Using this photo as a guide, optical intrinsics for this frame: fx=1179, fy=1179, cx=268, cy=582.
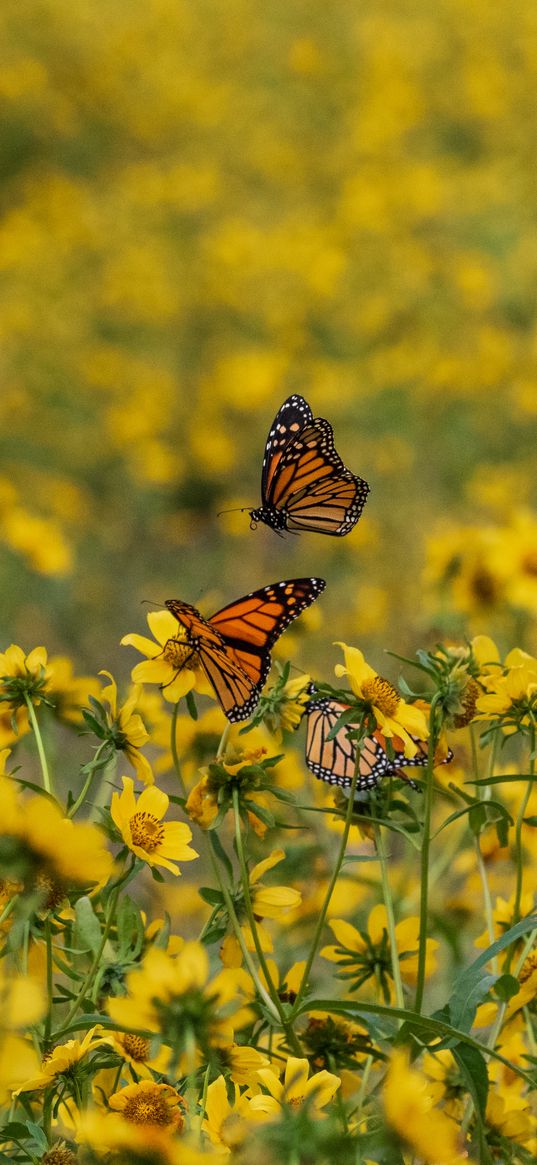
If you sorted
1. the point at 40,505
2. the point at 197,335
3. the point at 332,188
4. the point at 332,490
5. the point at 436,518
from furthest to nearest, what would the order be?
1. the point at 332,188
2. the point at 197,335
3. the point at 40,505
4. the point at 436,518
5. the point at 332,490

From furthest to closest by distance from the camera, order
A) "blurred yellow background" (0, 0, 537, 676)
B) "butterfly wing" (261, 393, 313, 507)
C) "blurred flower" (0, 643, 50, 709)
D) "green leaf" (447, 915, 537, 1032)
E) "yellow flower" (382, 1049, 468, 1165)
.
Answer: "blurred yellow background" (0, 0, 537, 676)
"butterfly wing" (261, 393, 313, 507)
"blurred flower" (0, 643, 50, 709)
"green leaf" (447, 915, 537, 1032)
"yellow flower" (382, 1049, 468, 1165)

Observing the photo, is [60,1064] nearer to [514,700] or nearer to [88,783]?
[88,783]

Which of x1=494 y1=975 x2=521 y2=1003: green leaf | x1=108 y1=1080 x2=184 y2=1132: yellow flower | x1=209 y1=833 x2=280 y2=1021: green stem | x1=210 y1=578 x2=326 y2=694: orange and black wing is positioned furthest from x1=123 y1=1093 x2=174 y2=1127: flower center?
x1=210 y1=578 x2=326 y2=694: orange and black wing

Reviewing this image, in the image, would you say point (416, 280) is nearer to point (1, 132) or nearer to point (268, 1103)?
point (1, 132)

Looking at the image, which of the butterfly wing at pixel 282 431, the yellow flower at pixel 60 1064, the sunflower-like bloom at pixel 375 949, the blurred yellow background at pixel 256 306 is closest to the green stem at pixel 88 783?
the yellow flower at pixel 60 1064

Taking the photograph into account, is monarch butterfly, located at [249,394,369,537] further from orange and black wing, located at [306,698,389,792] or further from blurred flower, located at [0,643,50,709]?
blurred flower, located at [0,643,50,709]

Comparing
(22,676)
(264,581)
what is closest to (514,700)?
(22,676)

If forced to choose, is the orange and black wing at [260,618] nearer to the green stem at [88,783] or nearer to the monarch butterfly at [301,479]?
the green stem at [88,783]

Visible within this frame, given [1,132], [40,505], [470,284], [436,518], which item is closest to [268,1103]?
[436,518]
